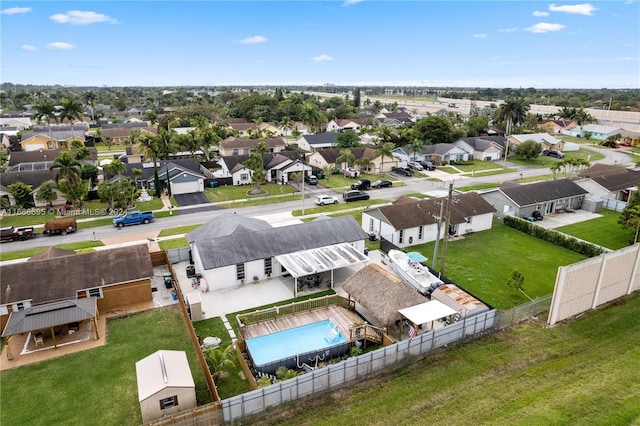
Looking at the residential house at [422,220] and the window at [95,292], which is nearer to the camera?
Answer: the window at [95,292]

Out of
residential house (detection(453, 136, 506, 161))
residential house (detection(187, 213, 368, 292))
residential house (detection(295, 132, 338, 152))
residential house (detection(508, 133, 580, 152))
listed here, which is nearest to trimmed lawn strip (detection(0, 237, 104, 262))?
residential house (detection(187, 213, 368, 292))

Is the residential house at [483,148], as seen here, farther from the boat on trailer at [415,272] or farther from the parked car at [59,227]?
the parked car at [59,227]

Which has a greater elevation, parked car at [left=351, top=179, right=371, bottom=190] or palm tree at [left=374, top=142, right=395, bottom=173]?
palm tree at [left=374, top=142, right=395, bottom=173]

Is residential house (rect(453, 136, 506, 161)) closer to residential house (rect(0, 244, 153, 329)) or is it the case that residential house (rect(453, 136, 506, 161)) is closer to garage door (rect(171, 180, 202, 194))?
garage door (rect(171, 180, 202, 194))

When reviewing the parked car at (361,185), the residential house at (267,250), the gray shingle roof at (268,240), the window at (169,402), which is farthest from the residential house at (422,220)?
the window at (169,402)

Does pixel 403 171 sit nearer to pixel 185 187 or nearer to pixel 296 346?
pixel 185 187

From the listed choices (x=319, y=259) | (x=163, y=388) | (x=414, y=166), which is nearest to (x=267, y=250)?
(x=319, y=259)
